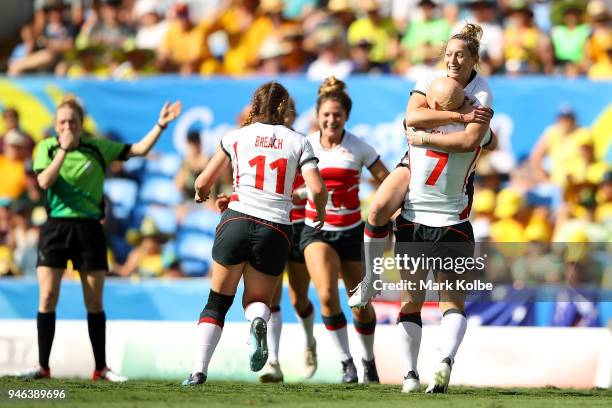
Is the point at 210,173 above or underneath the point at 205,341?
above

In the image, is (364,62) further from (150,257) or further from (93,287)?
(93,287)

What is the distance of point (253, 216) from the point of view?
8195 mm

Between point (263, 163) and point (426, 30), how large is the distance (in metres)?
8.32

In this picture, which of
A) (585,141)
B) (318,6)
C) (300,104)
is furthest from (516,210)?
(318,6)

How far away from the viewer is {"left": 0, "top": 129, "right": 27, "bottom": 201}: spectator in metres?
15.0

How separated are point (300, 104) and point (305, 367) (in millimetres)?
4427

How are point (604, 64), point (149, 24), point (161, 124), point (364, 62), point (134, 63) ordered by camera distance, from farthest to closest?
point (149, 24), point (134, 63), point (364, 62), point (604, 64), point (161, 124)

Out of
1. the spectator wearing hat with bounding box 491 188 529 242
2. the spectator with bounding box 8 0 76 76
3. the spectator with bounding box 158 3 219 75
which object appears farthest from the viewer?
the spectator with bounding box 8 0 76 76

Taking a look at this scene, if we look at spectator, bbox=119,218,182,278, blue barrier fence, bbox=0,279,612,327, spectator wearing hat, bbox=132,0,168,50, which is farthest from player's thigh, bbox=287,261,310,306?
spectator wearing hat, bbox=132,0,168,50

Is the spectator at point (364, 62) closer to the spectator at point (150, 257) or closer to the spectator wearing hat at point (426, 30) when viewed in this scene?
the spectator wearing hat at point (426, 30)

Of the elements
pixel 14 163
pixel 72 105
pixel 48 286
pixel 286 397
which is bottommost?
pixel 286 397

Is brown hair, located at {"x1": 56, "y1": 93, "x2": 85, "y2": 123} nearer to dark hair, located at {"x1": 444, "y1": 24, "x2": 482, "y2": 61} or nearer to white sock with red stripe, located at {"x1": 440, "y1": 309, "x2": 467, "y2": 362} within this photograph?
dark hair, located at {"x1": 444, "y1": 24, "x2": 482, "y2": 61}

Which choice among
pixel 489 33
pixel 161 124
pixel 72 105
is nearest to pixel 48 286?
pixel 72 105

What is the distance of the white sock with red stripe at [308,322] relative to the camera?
34.7ft
